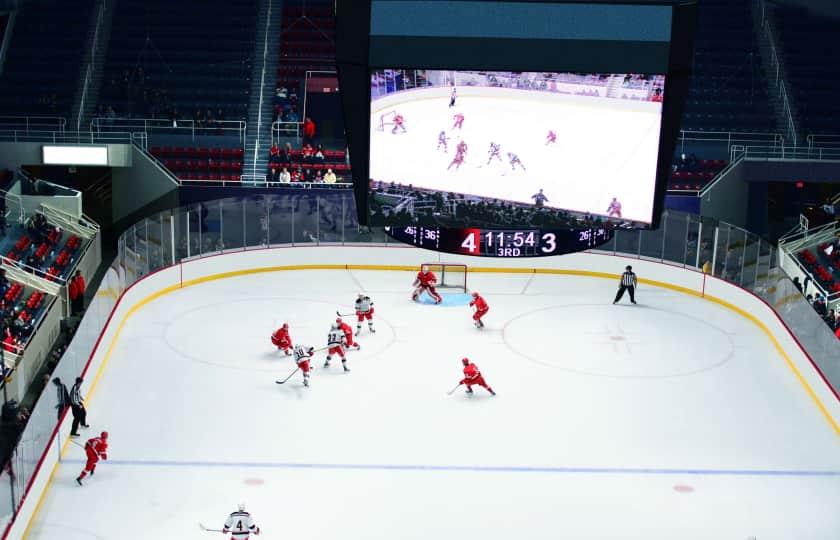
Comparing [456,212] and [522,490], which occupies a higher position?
[456,212]

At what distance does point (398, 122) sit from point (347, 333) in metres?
8.61

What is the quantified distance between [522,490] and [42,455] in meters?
5.27

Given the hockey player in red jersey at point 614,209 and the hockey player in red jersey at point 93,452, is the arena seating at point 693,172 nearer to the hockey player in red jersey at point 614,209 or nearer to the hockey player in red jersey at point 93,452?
the hockey player in red jersey at point 93,452

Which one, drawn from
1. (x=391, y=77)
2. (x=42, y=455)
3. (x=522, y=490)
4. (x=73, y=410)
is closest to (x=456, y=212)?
(x=391, y=77)

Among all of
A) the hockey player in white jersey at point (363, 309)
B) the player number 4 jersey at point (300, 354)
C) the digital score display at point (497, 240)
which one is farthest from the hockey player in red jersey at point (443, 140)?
the hockey player in white jersey at point (363, 309)

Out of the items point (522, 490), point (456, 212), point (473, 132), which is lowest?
point (522, 490)

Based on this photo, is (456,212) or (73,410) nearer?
(456,212)

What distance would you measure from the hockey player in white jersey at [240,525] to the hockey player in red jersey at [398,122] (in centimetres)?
416

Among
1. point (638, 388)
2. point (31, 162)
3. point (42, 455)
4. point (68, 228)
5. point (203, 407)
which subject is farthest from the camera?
point (31, 162)

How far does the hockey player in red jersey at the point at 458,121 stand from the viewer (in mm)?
8305

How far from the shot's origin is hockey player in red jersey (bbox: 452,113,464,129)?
8.30 meters

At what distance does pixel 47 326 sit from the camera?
1656cm

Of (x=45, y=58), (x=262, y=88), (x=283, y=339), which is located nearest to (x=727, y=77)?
(x=262, y=88)

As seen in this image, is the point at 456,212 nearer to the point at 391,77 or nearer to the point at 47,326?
the point at 391,77
